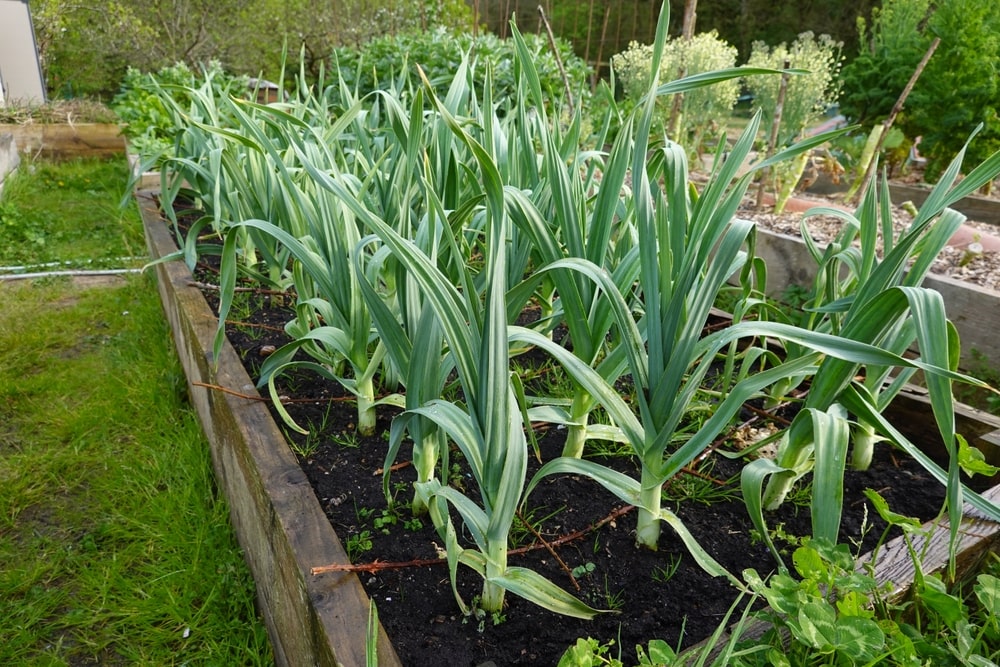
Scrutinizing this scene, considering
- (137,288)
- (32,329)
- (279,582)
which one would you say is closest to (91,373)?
(32,329)

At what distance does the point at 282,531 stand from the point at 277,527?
39mm

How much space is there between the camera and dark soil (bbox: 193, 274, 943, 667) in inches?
33.3

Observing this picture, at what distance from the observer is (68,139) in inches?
196

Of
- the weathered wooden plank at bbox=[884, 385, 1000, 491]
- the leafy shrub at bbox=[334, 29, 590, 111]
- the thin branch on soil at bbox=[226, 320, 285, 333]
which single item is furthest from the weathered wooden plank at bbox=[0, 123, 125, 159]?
the weathered wooden plank at bbox=[884, 385, 1000, 491]

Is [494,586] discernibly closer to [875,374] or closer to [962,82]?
[875,374]

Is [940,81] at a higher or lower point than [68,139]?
higher

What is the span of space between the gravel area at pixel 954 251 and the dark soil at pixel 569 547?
1.33m

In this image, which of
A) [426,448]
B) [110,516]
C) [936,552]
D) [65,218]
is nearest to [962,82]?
[936,552]

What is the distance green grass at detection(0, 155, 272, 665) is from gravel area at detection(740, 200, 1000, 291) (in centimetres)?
197

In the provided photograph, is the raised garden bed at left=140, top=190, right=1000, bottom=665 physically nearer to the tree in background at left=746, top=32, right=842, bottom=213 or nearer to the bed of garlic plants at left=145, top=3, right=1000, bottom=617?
the bed of garlic plants at left=145, top=3, right=1000, bottom=617

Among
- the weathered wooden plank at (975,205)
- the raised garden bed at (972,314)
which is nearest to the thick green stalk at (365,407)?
the raised garden bed at (972,314)

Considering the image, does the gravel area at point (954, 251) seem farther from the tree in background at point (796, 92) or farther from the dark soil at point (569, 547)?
the dark soil at point (569, 547)

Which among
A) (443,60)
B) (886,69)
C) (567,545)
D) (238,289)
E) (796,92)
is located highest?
(443,60)

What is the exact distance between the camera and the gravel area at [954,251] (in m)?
2.23
